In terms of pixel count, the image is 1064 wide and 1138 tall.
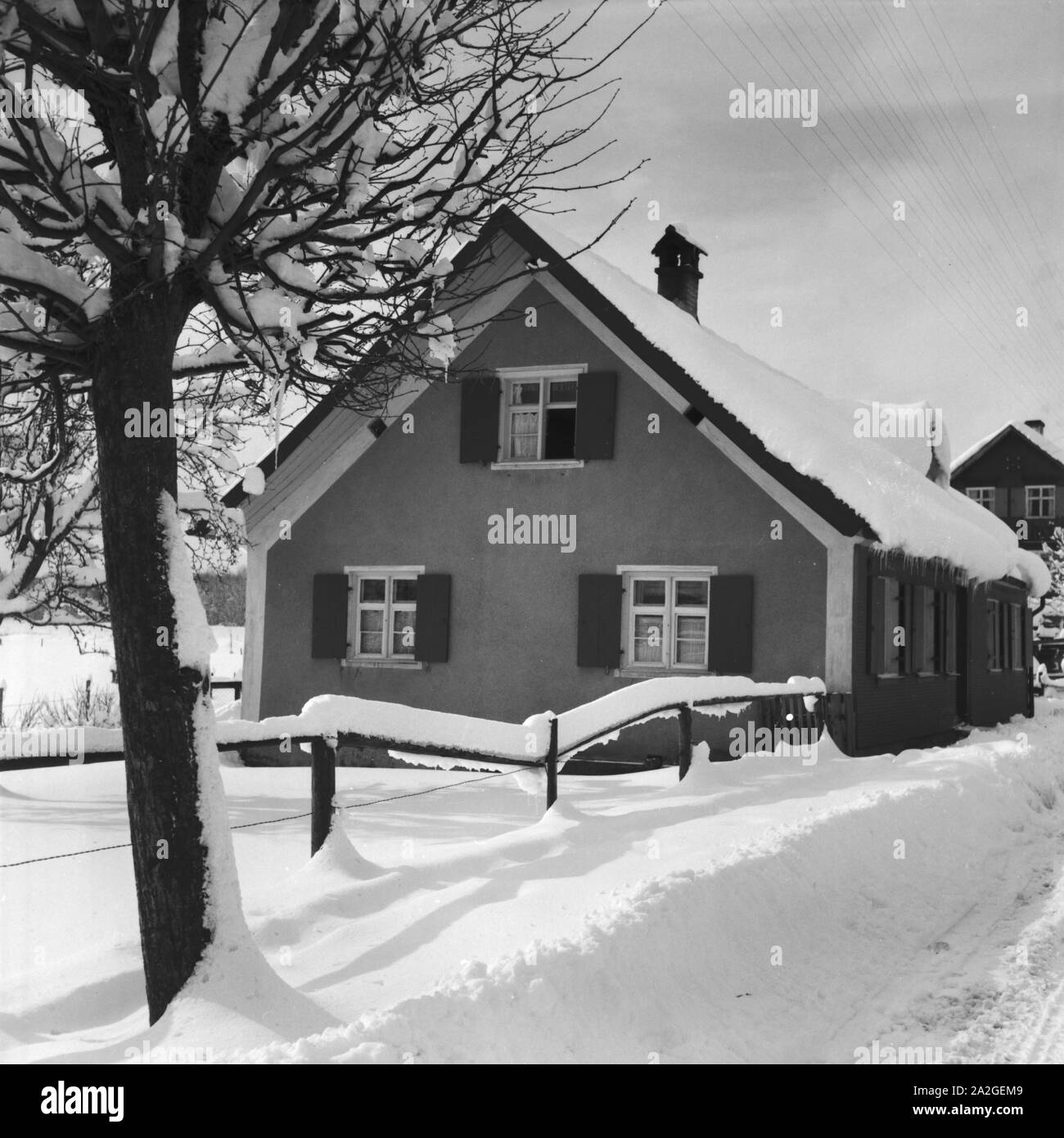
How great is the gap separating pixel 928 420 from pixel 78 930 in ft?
71.5

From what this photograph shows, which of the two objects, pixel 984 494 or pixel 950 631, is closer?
pixel 950 631

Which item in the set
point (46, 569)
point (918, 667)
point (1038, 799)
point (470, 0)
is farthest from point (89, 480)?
point (918, 667)

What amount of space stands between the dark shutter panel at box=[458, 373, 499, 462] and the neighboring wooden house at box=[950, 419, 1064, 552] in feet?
109

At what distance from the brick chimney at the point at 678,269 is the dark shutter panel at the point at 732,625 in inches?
287

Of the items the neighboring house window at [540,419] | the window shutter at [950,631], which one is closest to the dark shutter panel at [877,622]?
the neighboring house window at [540,419]

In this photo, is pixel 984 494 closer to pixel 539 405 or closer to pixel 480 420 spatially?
pixel 539 405

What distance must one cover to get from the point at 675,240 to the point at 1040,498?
30.0 metres

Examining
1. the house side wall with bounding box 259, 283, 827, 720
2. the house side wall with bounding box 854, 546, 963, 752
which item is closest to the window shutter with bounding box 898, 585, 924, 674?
the house side wall with bounding box 854, 546, 963, 752

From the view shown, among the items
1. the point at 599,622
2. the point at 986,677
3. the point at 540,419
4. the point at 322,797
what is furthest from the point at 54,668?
the point at 322,797

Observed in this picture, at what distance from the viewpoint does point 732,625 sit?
13.2 m

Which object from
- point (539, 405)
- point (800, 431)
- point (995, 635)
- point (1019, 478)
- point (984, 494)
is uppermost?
point (1019, 478)

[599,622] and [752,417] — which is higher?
[752,417]

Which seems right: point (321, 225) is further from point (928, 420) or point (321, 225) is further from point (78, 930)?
point (928, 420)
